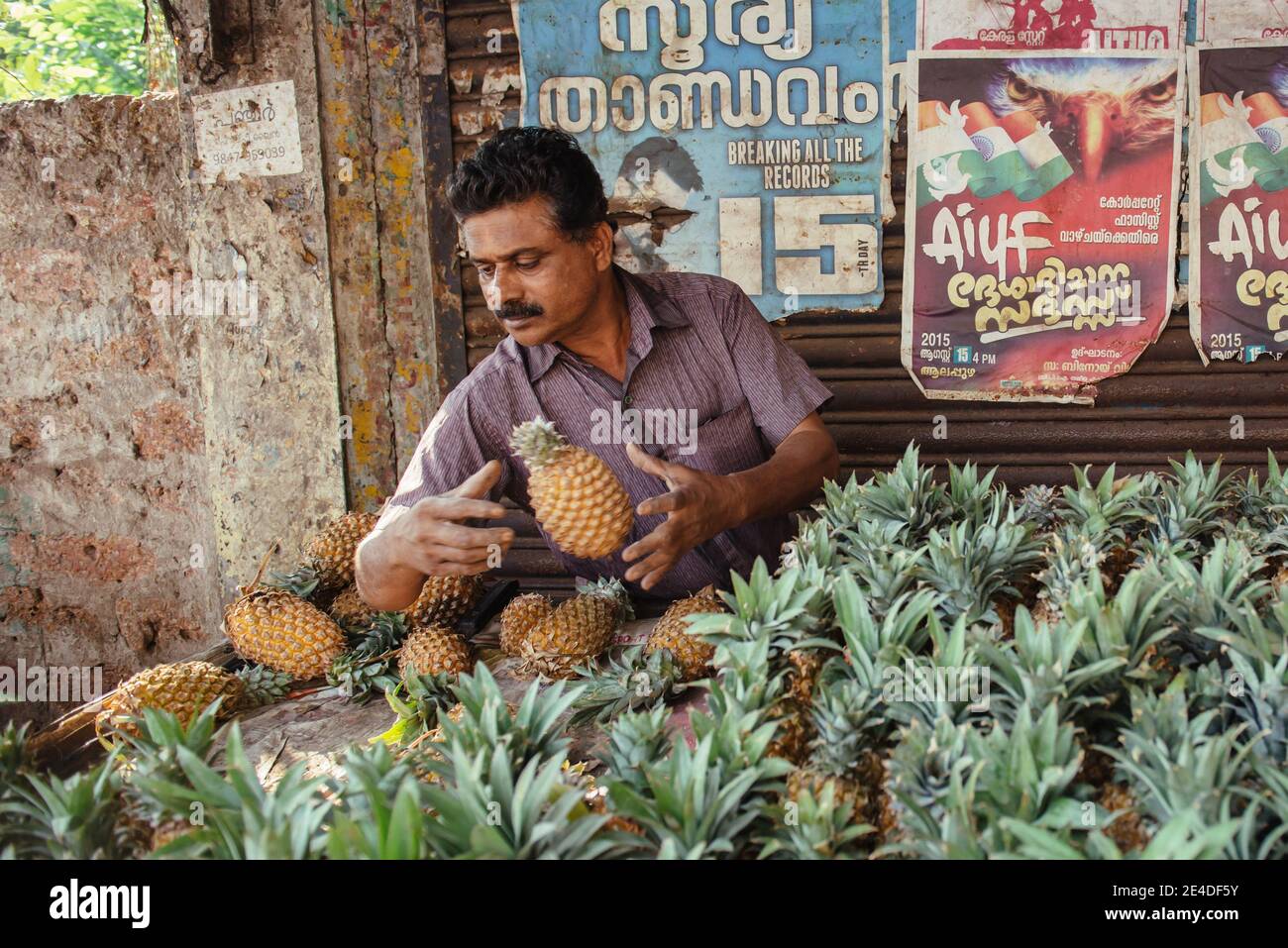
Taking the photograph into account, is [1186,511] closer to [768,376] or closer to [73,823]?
[768,376]

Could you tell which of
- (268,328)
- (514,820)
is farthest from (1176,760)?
(268,328)

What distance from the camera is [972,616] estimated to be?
195 cm

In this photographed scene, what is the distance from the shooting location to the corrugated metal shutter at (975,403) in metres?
4.57

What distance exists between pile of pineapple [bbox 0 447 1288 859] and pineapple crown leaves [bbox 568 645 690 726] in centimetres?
18

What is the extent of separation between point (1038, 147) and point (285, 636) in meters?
3.69

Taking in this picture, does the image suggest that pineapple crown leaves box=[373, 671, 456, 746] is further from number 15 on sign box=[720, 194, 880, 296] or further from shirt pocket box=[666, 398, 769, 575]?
number 15 on sign box=[720, 194, 880, 296]

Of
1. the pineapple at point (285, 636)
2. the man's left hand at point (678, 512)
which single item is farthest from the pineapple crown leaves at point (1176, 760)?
the pineapple at point (285, 636)

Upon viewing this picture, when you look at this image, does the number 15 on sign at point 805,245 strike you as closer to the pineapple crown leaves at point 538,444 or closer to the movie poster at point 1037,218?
the movie poster at point 1037,218

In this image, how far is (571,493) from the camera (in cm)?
270

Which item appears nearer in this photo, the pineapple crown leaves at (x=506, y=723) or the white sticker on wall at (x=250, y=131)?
the pineapple crown leaves at (x=506, y=723)

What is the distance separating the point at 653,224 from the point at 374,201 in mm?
1363

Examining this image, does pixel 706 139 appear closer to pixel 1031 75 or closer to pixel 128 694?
pixel 1031 75

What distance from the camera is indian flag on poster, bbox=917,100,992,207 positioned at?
446cm
